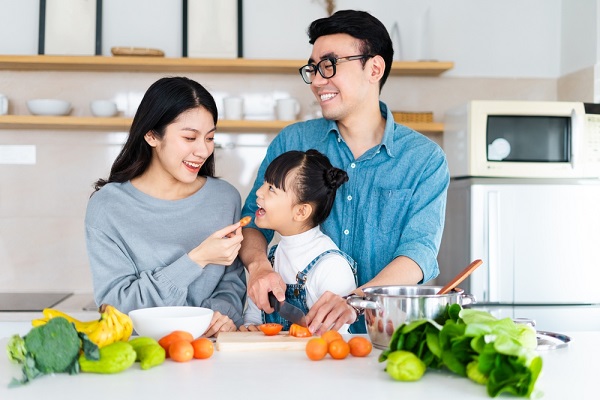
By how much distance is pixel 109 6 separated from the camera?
12.8ft

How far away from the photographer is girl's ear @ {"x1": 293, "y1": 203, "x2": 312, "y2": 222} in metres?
2.07

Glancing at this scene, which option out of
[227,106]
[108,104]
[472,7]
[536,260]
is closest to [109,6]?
[108,104]

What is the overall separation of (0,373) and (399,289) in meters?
0.78

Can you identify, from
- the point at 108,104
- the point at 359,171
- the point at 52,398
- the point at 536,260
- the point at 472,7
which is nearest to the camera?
A: the point at 52,398

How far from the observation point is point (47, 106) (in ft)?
12.1

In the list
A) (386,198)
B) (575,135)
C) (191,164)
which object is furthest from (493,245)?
(191,164)

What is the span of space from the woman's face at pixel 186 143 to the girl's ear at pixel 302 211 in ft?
0.96

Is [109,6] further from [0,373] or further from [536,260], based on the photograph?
[0,373]

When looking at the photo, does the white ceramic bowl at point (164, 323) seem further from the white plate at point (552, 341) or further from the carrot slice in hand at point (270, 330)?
the white plate at point (552, 341)

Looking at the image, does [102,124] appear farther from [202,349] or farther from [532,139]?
[202,349]

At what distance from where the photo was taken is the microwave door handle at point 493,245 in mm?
3383

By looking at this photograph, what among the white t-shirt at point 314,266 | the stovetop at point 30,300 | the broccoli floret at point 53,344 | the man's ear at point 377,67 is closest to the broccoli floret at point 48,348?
the broccoli floret at point 53,344

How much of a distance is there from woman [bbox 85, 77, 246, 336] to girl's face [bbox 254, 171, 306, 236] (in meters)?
0.13

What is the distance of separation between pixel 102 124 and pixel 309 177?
1.98 meters
